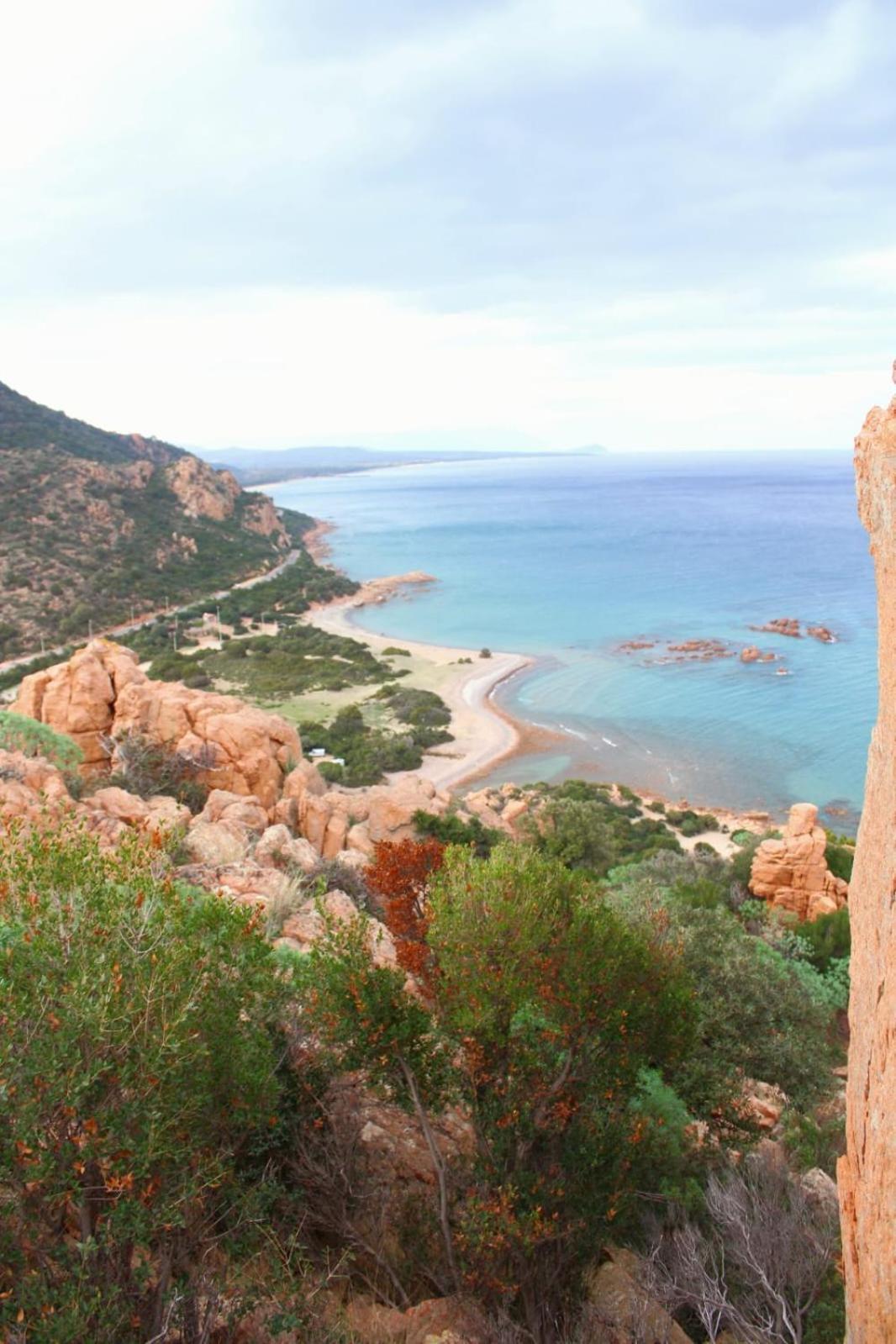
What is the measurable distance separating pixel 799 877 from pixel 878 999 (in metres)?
17.2

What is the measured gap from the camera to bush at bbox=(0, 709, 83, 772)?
63.0 ft

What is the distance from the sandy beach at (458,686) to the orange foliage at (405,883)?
2654cm

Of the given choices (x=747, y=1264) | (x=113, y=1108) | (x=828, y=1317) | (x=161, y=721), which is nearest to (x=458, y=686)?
(x=161, y=721)

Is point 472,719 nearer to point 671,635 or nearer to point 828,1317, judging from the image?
point 671,635

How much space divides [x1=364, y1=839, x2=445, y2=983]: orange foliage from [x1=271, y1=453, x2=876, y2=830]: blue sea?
28929mm

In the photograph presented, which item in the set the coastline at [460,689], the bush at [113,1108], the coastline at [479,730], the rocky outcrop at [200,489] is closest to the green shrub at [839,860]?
the coastline at [479,730]

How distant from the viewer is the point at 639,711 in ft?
178

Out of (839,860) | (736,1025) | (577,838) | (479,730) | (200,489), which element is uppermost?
(200,489)

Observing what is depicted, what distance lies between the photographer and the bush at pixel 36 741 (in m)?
19.2

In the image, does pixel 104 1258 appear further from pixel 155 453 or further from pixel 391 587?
pixel 155 453

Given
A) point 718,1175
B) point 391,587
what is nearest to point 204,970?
point 718,1175

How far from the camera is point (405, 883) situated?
40.4ft

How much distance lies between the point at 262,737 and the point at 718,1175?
1586 cm

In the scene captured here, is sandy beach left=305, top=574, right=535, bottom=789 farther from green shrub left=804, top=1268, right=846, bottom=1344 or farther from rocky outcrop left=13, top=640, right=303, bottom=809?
green shrub left=804, top=1268, right=846, bottom=1344
